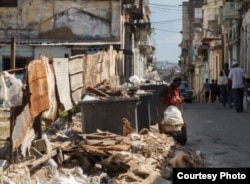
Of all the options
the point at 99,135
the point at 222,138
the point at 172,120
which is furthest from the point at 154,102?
the point at 99,135

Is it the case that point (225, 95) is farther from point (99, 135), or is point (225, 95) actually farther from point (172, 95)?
point (99, 135)

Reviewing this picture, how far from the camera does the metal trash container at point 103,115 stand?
1108 cm

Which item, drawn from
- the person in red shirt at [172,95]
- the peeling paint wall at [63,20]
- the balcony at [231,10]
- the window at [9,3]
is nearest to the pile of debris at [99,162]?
the person in red shirt at [172,95]

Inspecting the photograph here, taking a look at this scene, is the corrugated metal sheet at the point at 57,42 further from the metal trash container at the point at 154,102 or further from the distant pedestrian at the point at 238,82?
the metal trash container at the point at 154,102

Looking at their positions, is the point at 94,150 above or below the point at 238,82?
below

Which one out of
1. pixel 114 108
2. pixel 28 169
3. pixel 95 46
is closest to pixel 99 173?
pixel 28 169

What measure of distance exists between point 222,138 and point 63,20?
18032 mm

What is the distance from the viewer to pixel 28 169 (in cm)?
848

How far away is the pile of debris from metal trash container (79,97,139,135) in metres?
0.62

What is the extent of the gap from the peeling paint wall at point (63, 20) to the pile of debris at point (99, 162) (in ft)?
64.4

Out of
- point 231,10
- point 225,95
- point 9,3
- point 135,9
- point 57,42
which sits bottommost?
point 225,95

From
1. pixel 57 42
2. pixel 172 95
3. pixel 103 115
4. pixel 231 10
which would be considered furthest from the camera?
pixel 231 10

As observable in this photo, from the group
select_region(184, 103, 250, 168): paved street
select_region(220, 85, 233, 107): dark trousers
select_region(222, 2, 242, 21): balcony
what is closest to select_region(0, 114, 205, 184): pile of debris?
select_region(184, 103, 250, 168): paved street

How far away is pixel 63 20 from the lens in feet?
98.2
